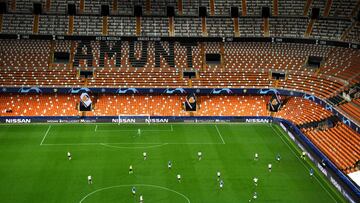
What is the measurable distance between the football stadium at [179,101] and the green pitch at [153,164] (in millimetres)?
203

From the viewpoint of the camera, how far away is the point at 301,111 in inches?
2525

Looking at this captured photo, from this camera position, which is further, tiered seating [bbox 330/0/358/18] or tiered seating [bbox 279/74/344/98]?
tiered seating [bbox 330/0/358/18]

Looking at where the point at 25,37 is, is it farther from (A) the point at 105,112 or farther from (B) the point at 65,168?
(B) the point at 65,168

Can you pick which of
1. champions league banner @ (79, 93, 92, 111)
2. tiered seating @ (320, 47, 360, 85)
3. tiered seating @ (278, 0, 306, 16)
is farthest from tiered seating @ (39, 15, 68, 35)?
tiered seating @ (320, 47, 360, 85)

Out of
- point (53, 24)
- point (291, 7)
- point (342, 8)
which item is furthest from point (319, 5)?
point (53, 24)

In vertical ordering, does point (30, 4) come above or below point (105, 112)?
above

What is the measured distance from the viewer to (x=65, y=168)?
4838cm

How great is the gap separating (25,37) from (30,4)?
6230 mm

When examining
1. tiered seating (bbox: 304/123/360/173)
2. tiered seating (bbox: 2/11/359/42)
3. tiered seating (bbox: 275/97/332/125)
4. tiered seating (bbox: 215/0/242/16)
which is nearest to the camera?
tiered seating (bbox: 304/123/360/173)

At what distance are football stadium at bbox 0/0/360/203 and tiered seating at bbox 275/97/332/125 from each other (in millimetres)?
210

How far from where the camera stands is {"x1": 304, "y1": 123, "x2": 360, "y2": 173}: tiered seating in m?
48.3

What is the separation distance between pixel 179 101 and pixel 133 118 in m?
7.61

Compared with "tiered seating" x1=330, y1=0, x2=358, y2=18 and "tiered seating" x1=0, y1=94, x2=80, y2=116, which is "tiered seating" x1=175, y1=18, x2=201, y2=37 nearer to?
"tiered seating" x1=0, y1=94, x2=80, y2=116

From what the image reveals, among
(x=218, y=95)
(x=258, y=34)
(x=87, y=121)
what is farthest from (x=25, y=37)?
(x=258, y=34)
